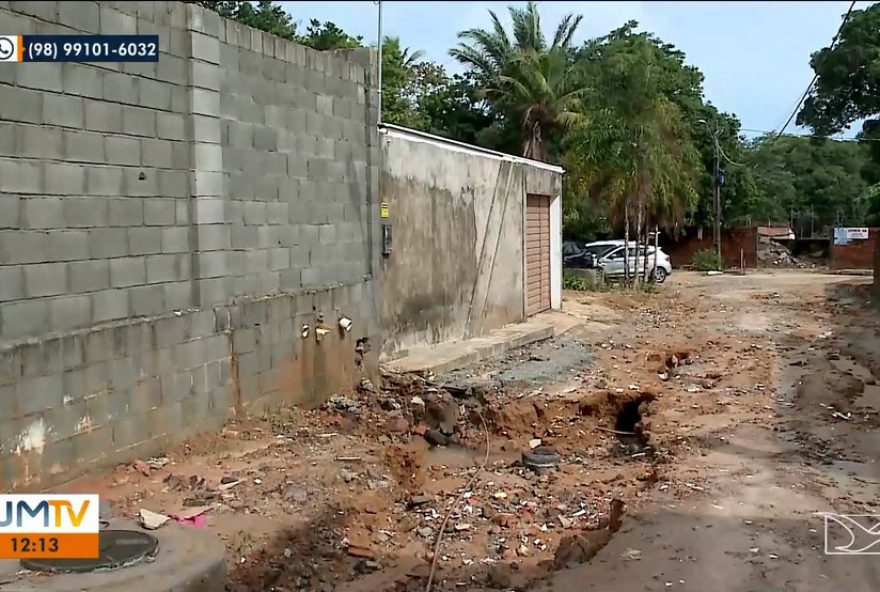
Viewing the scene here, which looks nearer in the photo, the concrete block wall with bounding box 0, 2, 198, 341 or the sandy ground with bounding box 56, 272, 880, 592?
the sandy ground with bounding box 56, 272, 880, 592

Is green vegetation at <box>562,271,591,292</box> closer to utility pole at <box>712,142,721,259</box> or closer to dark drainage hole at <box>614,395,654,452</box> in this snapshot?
dark drainage hole at <box>614,395,654,452</box>

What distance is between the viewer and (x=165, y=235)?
7195 mm

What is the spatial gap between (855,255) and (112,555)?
39.4 metres

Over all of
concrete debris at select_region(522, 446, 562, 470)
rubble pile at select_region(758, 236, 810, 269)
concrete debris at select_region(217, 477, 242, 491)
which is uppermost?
rubble pile at select_region(758, 236, 810, 269)

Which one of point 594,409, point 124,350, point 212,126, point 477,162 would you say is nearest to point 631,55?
point 477,162

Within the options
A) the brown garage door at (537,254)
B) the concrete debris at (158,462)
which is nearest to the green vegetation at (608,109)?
the brown garage door at (537,254)

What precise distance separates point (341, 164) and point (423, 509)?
4.27 metres

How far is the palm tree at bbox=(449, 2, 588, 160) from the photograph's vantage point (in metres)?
29.9

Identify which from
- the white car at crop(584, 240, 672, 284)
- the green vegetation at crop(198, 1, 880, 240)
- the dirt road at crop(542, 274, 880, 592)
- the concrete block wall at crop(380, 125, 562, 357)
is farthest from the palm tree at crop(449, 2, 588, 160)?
the dirt road at crop(542, 274, 880, 592)

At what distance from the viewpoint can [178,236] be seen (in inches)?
289

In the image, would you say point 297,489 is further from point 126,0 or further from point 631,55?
point 631,55

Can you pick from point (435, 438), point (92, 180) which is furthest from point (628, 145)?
point (92, 180)
